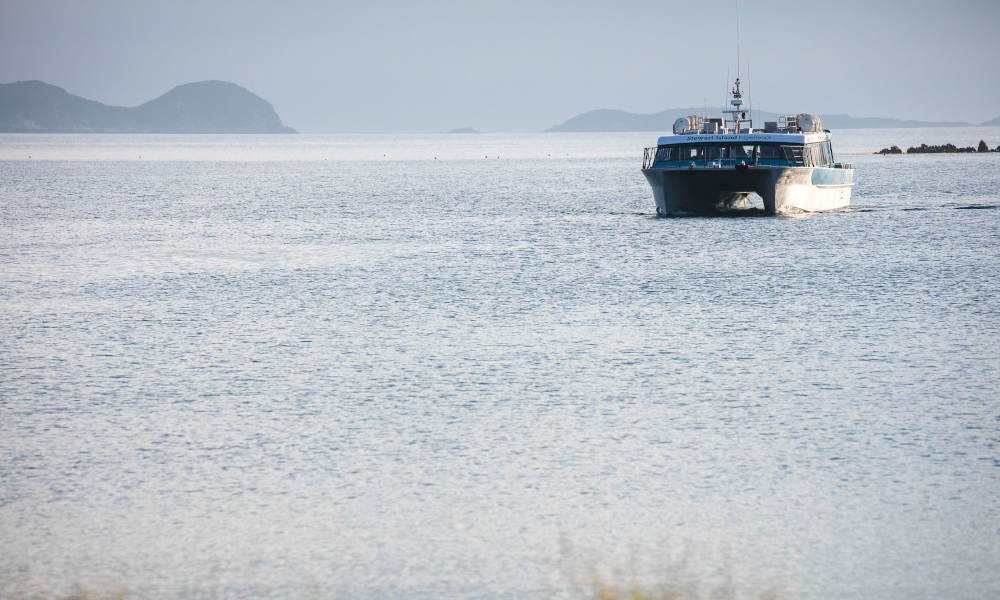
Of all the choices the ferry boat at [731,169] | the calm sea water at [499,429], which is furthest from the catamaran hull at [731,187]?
the calm sea water at [499,429]

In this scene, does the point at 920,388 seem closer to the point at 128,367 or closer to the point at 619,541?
the point at 619,541

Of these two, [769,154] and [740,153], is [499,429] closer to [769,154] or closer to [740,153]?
[740,153]

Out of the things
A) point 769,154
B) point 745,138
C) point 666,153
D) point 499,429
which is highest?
point 745,138

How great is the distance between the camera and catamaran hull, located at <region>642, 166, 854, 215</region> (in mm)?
44250

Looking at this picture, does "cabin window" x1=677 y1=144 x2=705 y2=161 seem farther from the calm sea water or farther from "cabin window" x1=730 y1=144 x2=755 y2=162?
the calm sea water

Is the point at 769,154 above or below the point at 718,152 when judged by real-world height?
below

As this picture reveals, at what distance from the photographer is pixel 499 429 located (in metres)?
12.5

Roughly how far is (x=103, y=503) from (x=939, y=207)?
49641 millimetres

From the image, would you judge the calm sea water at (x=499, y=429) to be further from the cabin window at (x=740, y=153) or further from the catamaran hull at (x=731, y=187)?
the cabin window at (x=740, y=153)

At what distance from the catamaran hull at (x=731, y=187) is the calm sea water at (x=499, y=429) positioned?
49.4 feet

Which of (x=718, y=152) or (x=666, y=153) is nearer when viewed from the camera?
(x=718, y=152)

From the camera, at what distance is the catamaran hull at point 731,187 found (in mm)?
44250

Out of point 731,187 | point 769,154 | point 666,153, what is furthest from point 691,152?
point 769,154

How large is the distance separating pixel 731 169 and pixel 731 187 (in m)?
1.14
